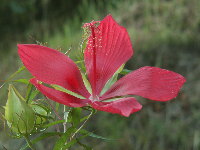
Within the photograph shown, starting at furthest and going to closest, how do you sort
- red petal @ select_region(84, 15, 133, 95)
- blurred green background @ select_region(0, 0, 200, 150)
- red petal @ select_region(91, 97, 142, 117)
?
blurred green background @ select_region(0, 0, 200, 150), red petal @ select_region(84, 15, 133, 95), red petal @ select_region(91, 97, 142, 117)

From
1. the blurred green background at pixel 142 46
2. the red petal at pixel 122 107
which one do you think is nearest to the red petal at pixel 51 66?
the red petal at pixel 122 107

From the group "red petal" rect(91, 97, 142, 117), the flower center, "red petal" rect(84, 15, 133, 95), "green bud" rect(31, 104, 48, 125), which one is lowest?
the flower center

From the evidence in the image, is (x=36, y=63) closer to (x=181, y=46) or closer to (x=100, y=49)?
(x=100, y=49)

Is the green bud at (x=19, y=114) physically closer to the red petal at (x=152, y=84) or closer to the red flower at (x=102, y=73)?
the red flower at (x=102, y=73)

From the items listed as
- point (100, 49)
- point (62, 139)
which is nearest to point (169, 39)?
point (100, 49)

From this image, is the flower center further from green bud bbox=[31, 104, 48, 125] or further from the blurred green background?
the blurred green background

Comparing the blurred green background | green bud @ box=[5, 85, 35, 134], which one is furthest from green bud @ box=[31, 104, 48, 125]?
→ the blurred green background

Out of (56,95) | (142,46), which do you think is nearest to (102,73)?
(56,95)

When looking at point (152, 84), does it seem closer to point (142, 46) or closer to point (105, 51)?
point (105, 51)
